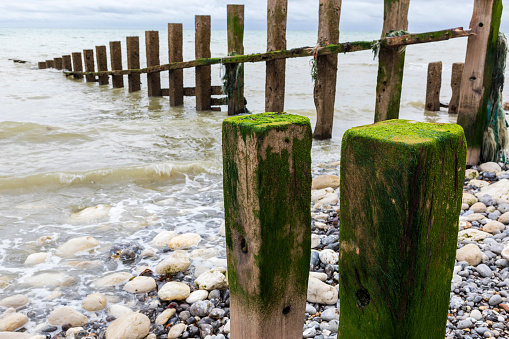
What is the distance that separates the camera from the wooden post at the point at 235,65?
8.01 metres

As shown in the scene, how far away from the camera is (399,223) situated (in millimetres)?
1225

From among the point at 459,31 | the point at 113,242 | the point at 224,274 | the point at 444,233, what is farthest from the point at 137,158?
the point at 444,233

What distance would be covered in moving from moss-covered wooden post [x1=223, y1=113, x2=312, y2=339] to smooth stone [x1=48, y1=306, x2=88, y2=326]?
4.56ft

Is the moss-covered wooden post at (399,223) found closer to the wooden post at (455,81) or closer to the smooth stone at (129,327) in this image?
the smooth stone at (129,327)

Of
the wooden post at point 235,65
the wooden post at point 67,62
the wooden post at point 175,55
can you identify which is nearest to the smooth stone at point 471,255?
the wooden post at point 235,65

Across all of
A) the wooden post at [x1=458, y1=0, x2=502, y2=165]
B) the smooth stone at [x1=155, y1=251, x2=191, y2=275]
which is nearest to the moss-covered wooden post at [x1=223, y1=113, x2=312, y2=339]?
the smooth stone at [x1=155, y1=251, x2=191, y2=275]

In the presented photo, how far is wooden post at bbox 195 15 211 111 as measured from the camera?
8898mm

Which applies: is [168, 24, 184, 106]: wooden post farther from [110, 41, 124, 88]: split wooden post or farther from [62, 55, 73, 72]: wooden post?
[62, 55, 73, 72]: wooden post

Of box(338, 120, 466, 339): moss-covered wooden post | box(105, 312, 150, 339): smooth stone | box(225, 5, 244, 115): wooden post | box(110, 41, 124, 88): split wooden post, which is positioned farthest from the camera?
box(110, 41, 124, 88): split wooden post

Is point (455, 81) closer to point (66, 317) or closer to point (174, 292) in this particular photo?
point (174, 292)

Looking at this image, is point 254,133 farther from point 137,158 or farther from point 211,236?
point 137,158

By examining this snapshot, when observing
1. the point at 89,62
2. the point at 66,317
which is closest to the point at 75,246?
the point at 66,317

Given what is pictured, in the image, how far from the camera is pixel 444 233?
1333 mm

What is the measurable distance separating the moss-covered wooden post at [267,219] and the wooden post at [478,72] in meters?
3.80
